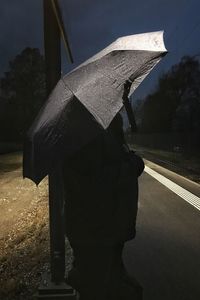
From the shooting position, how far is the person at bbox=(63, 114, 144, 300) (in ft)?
11.0

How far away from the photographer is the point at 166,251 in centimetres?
700

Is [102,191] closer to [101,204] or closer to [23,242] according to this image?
[101,204]

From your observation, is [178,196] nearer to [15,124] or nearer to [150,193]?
[150,193]

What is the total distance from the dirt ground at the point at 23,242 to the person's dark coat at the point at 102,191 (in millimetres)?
2118

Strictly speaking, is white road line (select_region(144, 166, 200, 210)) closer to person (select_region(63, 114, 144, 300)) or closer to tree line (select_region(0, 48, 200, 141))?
person (select_region(63, 114, 144, 300))

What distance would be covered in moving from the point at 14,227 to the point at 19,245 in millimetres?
2015

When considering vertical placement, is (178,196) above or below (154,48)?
below

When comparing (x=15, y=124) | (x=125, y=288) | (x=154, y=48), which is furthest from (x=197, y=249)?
(x=15, y=124)

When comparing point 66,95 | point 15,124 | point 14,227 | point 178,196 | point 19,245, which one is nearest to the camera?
point 66,95

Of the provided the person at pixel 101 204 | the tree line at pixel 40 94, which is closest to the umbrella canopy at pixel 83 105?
the person at pixel 101 204

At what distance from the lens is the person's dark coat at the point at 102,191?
3326 mm

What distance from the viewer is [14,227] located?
10.1 meters

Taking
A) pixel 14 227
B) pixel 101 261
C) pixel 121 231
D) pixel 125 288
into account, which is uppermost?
pixel 121 231

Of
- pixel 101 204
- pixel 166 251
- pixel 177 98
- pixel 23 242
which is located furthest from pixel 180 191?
pixel 177 98
